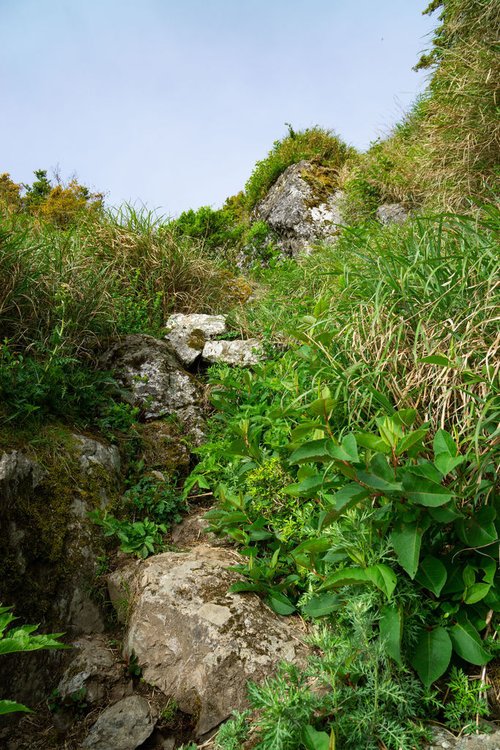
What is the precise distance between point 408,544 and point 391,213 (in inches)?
257

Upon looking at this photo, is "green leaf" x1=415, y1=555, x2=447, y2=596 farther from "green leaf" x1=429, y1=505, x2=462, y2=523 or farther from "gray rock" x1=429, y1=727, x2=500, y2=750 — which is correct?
"gray rock" x1=429, y1=727, x2=500, y2=750

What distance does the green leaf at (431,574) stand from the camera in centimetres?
180

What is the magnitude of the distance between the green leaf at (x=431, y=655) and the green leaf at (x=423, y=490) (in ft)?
1.64

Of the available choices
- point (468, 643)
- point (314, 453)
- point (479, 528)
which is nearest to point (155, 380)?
point (314, 453)

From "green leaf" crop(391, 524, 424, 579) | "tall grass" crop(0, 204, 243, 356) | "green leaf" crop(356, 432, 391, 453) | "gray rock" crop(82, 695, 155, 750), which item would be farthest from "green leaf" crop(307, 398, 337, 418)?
"tall grass" crop(0, 204, 243, 356)

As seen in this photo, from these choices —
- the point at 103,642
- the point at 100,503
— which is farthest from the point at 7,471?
the point at 103,642

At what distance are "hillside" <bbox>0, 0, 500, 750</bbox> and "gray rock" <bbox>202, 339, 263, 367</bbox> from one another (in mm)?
25

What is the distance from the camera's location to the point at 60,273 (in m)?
4.28

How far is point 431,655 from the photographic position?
1.76 metres

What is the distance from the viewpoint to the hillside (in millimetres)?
1762

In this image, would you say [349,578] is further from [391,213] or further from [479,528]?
[391,213]

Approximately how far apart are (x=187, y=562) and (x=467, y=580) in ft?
4.76

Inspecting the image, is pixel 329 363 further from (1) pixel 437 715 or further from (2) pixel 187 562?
(1) pixel 437 715

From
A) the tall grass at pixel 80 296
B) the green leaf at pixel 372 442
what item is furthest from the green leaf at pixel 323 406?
the tall grass at pixel 80 296
